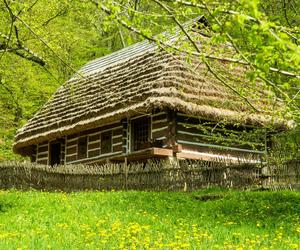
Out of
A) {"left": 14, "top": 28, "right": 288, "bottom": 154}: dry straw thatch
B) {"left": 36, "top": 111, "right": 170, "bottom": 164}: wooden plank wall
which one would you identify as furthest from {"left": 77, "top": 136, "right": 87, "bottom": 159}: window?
{"left": 14, "top": 28, "right": 288, "bottom": 154}: dry straw thatch

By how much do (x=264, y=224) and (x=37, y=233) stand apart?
14.3 ft

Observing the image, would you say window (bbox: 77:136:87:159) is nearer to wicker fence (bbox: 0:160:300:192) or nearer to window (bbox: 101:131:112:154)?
window (bbox: 101:131:112:154)

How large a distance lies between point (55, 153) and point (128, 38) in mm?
21894

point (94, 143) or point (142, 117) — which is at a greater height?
point (142, 117)

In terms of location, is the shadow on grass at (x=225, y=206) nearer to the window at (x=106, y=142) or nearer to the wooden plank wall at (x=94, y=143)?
the wooden plank wall at (x=94, y=143)

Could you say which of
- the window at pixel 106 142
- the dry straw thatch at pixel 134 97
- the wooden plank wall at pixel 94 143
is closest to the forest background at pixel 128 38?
the dry straw thatch at pixel 134 97

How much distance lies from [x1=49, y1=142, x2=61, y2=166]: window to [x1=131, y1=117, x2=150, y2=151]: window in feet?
22.5

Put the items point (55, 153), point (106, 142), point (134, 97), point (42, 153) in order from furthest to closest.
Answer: point (42, 153) → point (55, 153) → point (106, 142) → point (134, 97)

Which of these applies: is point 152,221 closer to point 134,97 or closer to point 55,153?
point 134,97

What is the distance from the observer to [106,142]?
21.4 metres

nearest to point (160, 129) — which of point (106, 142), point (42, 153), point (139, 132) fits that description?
point (139, 132)

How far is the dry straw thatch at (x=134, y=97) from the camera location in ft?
54.3

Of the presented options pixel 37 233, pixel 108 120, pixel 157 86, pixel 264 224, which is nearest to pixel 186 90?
pixel 157 86

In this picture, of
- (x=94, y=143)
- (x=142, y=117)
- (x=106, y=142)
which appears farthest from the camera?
(x=94, y=143)
